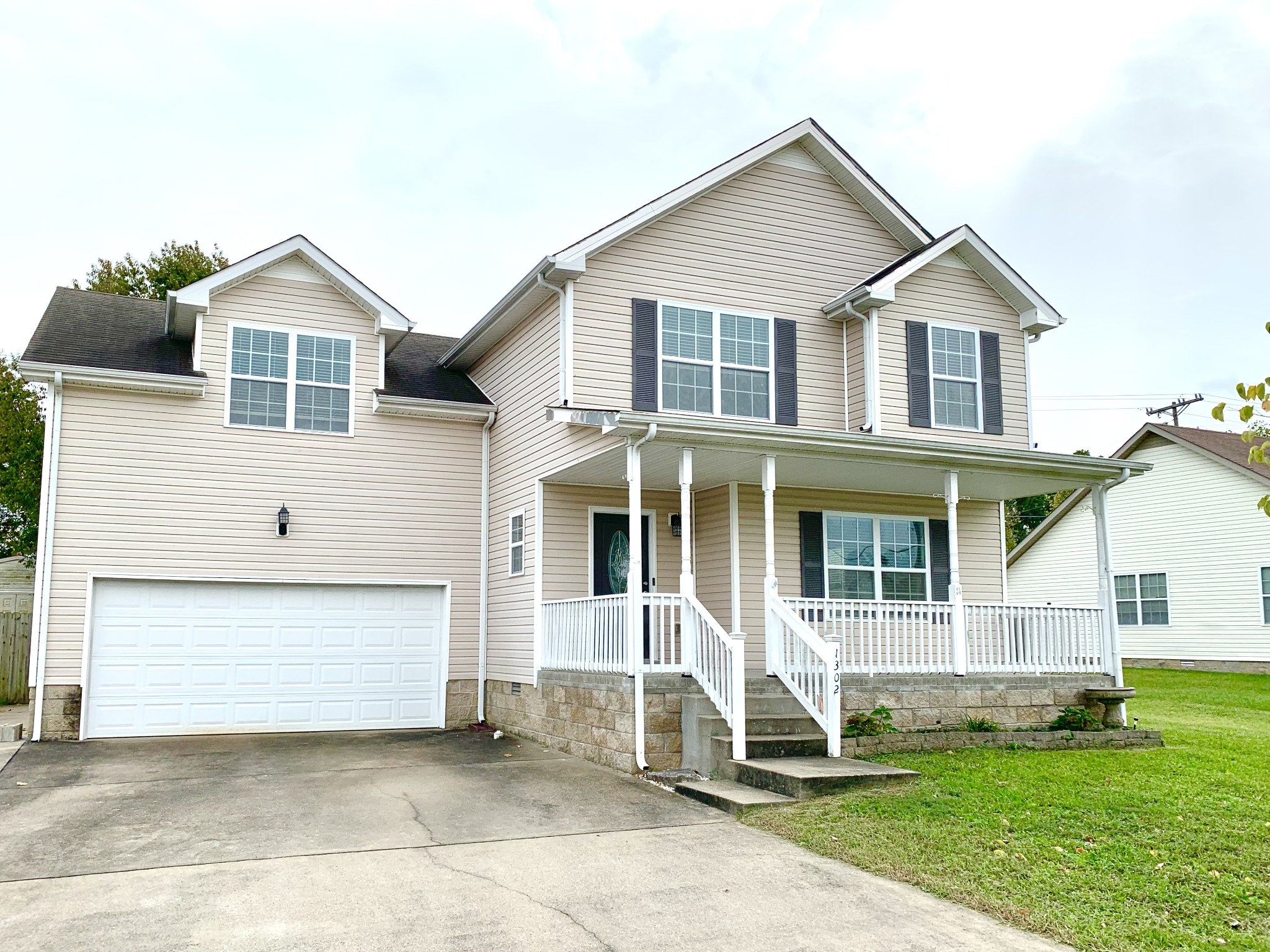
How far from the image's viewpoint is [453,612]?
14.9m

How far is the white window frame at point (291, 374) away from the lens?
45.6ft

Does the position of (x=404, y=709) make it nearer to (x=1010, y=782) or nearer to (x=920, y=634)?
(x=920, y=634)

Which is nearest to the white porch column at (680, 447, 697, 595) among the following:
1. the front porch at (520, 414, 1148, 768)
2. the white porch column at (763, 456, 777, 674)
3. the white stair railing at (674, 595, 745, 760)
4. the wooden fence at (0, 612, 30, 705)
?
the front porch at (520, 414, 1148, 768)

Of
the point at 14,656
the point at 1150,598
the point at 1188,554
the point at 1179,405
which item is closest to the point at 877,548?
the point at 1188,554

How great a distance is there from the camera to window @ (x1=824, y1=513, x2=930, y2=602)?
1395cm

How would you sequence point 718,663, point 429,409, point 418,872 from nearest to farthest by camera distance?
point 418,872 < point 718,663 < point 429,409

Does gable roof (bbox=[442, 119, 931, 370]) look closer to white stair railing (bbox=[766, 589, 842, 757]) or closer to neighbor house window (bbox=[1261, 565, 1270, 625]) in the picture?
white stair railing (bbox=[766, 589, 842, 757])

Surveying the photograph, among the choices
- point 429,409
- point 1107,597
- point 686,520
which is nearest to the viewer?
point 686,520

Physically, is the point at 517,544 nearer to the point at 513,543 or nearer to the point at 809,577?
the point at 513,543

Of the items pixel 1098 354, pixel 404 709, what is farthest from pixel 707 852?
pixel 1098 354

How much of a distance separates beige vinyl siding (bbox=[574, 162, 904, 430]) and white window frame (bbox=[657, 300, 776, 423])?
0.32ft

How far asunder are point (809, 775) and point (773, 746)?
3.58ft

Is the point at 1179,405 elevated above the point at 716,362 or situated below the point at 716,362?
above

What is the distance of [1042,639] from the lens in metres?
12.6
